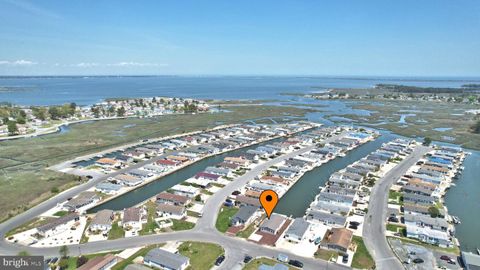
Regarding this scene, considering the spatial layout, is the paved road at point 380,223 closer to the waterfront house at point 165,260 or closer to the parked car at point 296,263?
the parked car at point 296,263

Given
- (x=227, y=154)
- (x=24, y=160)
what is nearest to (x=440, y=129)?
(x=227, y=154)

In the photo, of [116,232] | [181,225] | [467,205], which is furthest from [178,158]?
[467,205]

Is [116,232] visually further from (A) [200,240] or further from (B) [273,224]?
(B) [273,224]

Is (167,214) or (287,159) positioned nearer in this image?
(167,214)

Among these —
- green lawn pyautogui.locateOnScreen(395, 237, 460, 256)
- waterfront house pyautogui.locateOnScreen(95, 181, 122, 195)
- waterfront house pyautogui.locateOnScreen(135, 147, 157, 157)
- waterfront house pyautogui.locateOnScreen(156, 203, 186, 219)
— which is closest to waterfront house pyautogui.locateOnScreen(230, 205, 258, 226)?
waterfront house pyautogui.locateOnScreen(156, 203, 186, 219)

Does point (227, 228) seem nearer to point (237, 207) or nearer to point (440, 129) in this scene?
point (237, 207)

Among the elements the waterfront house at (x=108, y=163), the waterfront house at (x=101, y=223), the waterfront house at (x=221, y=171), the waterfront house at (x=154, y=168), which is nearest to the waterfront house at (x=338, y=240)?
the waterfront house at (x=221, y=171)
